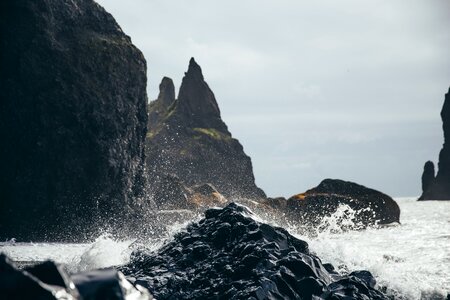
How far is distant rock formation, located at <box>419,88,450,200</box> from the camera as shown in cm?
17362

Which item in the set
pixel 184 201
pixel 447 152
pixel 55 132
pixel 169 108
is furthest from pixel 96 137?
pixel 447 152

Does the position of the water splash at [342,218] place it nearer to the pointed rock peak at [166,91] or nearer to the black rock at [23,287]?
the black rock at [23,287]

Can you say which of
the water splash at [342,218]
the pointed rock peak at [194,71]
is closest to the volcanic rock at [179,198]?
the water splash at [342,218]

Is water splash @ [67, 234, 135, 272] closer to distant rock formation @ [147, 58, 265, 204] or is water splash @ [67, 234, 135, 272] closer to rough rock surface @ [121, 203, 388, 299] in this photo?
rough rock surface @ [121, 203, 388, 299]

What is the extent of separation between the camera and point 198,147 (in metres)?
141

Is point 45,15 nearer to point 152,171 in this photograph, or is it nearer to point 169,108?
point 152,171

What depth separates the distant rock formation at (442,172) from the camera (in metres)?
174

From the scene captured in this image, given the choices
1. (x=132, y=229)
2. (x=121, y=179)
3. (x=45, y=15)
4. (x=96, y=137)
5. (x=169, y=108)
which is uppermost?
(x=169, y=108)

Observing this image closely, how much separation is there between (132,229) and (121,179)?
493 cm

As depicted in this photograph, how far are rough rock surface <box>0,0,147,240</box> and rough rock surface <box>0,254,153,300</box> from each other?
35.9m

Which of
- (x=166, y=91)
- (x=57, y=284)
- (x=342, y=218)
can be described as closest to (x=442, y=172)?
(x=166, y=91)

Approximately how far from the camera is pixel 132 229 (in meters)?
45.8

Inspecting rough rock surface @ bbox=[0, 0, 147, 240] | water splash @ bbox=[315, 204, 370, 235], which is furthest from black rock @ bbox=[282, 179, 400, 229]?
rough rock surface @ bbox=[0, 0, 147, 240]

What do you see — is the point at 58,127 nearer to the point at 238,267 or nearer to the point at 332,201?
the point at 332,201
